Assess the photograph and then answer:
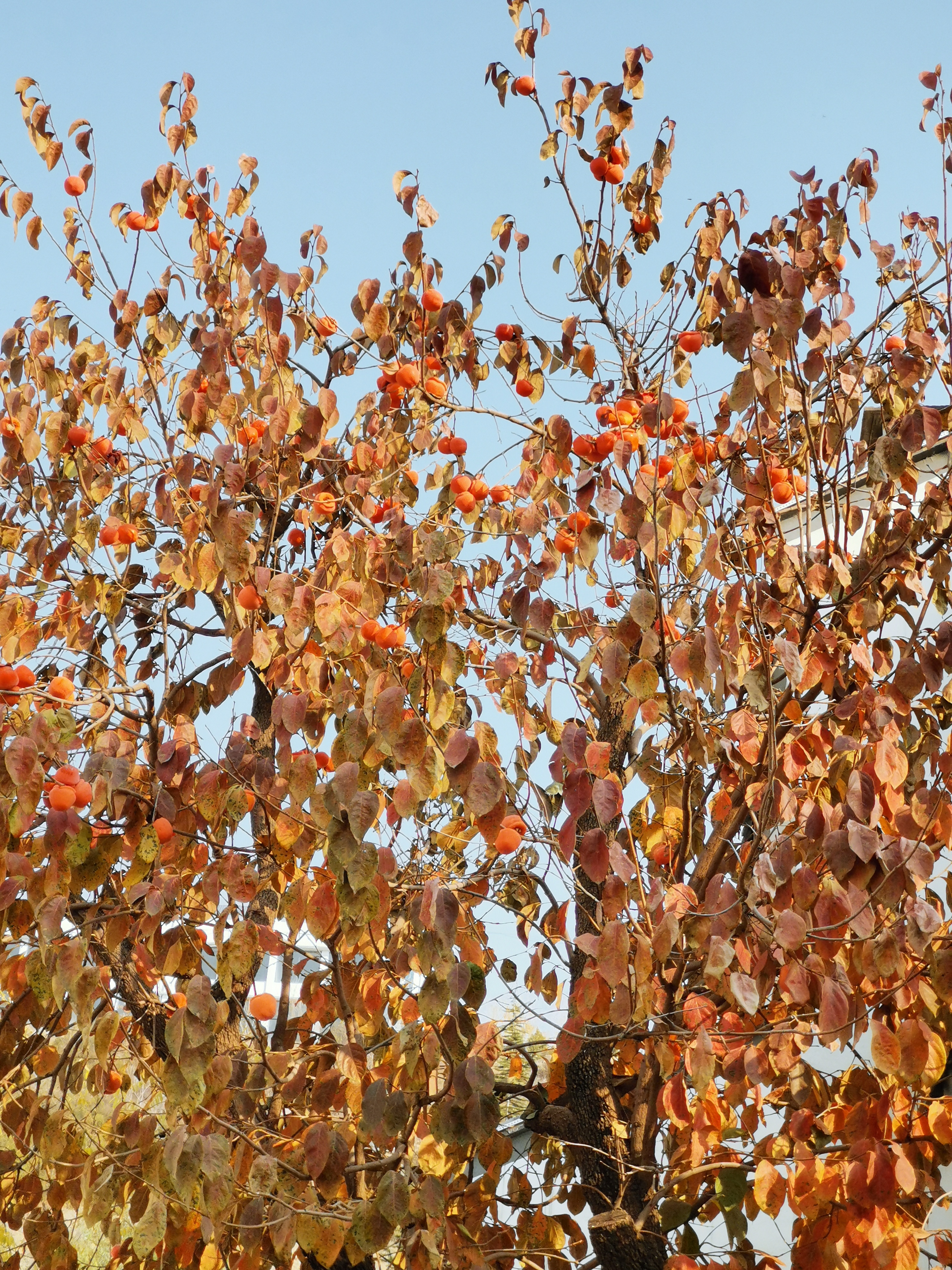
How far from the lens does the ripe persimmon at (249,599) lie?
2385 mm

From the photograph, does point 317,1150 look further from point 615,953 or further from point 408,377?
point 408,377

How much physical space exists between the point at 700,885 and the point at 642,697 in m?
→ 0.52

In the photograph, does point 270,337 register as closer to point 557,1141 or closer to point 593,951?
point 593,951

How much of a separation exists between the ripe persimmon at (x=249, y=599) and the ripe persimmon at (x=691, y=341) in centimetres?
105

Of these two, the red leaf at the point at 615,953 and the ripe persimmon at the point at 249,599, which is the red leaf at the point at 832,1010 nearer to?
the red leaf at the point at 615,953

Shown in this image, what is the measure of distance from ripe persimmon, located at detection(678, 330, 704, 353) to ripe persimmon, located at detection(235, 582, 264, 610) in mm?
1048

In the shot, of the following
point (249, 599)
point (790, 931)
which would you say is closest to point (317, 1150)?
point (790, 931)

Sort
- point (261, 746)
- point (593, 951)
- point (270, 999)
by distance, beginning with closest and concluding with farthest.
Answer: point (593, 951) < point (261, 746) < point (270, 999)

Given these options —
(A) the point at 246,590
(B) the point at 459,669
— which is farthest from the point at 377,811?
(A) the point at 246,590

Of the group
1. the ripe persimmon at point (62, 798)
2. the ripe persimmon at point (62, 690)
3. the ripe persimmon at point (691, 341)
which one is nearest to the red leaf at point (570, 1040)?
the ripe persimmon at point (62, 798)

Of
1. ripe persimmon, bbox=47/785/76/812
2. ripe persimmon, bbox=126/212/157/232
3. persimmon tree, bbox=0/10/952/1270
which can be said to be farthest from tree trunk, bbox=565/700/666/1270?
ripe persimmon, bbox=126/212/157/232

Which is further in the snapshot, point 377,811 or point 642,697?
point 642,697

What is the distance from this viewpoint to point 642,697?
1917 mm

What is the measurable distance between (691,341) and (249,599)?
111cm
